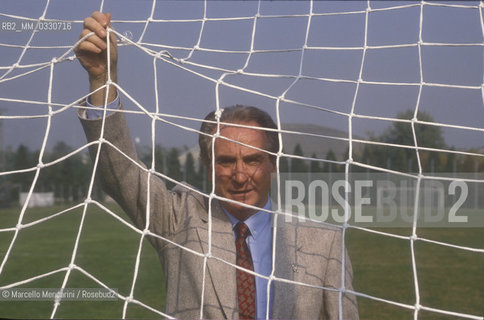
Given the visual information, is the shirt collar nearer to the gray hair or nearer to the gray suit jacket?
the gray suit jacket

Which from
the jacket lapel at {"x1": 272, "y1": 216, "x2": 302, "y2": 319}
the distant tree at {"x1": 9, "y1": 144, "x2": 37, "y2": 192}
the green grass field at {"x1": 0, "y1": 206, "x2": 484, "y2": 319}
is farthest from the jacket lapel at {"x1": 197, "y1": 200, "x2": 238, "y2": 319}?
the distant tree at {"x1": 9, "y1": 144, "x2": 37, "y2": 192}

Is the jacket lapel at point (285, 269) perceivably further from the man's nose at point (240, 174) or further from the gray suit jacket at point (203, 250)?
the man's nose at point (240, 174)

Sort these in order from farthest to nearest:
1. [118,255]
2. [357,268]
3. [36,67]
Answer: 1. [118,255]
2. [357,268]
3. [36,67]

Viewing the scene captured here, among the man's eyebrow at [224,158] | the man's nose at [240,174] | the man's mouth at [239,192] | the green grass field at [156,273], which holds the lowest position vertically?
the green grass field at [156,273]

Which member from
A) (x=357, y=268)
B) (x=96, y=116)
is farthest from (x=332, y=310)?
(x=357, y=268)

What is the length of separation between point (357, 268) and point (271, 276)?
786cm

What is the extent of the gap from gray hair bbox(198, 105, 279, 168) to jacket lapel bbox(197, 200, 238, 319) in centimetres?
17

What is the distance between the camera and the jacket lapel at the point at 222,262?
1471 millimetres

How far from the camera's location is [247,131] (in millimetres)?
1557

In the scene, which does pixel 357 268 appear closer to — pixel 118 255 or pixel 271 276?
pixel 118 255

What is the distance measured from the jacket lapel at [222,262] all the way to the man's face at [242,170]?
0.05m

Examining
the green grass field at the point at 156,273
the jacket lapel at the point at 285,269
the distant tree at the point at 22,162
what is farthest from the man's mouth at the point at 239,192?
the distant tree at the point at 22,162

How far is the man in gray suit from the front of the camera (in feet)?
4.79

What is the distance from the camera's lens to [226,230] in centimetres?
155
